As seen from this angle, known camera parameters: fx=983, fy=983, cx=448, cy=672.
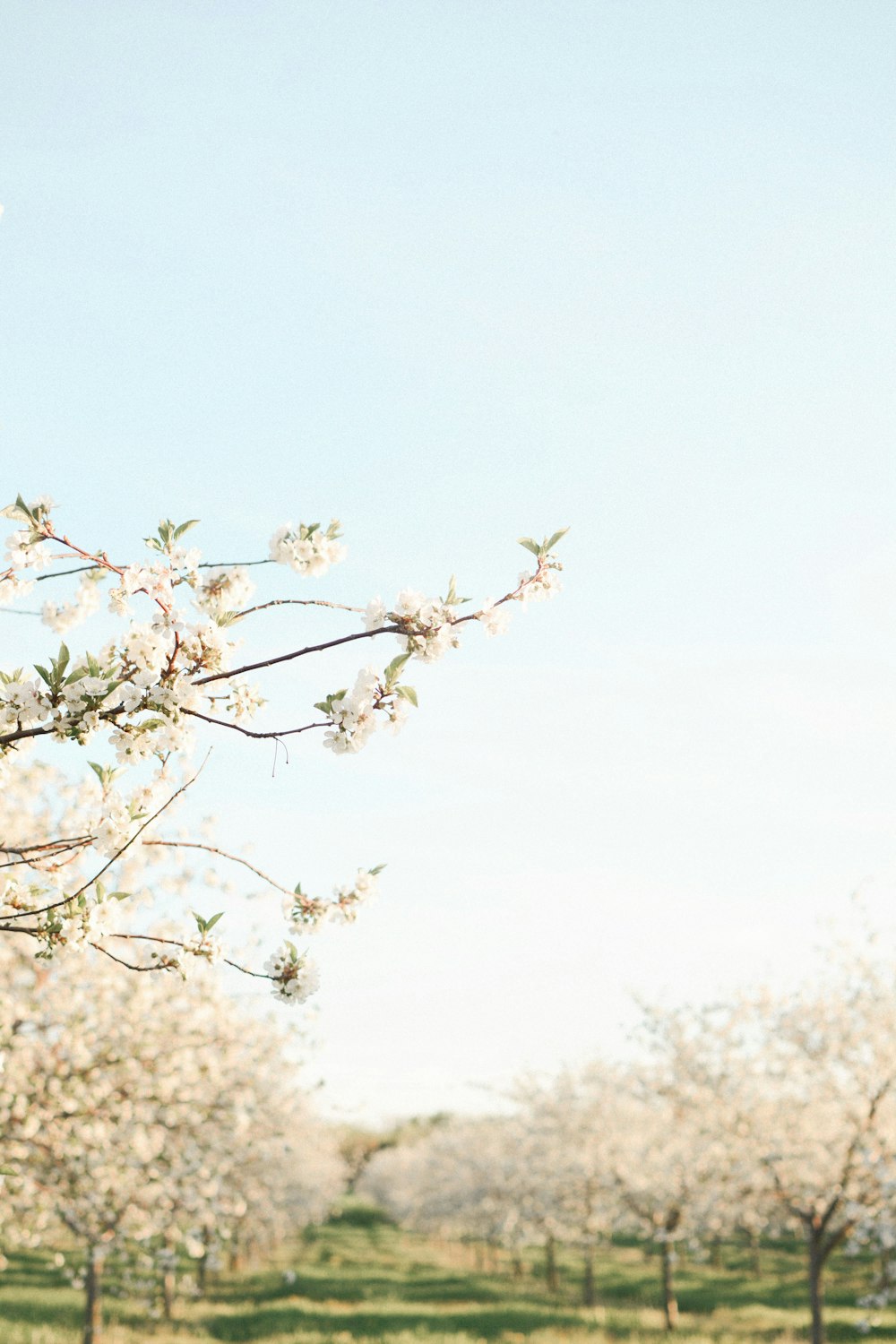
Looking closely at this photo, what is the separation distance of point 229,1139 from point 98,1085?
5437 mm

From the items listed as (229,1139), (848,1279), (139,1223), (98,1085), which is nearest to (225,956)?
(98,1085)

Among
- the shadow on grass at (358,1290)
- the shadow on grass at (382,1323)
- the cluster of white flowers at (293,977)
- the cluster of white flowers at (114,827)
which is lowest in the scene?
the shadow on grass at (358,1290)

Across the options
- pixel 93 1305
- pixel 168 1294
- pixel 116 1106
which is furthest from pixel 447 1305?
pixel 116 1106

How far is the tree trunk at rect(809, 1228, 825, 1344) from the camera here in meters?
14.2

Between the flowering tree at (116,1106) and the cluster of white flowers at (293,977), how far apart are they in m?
4.55

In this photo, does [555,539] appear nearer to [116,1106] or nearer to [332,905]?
[332,905]

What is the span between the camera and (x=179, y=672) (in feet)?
12.3

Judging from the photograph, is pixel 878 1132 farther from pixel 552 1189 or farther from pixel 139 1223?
pixel 552 1189

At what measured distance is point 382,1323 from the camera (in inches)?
730

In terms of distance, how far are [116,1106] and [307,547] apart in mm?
8275

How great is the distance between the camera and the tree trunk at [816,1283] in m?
14.2

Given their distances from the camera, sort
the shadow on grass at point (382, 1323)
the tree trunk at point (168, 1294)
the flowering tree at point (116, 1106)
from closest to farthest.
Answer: the flowering tree at point (116, 1106), the shadow on grass at point (382, 1323), the tree trunk at point (168, 1294)

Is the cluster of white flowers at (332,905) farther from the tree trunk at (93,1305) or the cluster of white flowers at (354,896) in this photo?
the tree trunk at (93,1305)

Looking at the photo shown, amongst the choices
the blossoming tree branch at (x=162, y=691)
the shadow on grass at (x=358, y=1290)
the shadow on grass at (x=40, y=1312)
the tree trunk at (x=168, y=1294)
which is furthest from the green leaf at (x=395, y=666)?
the shadow on grass at (x=358, y=1290)
